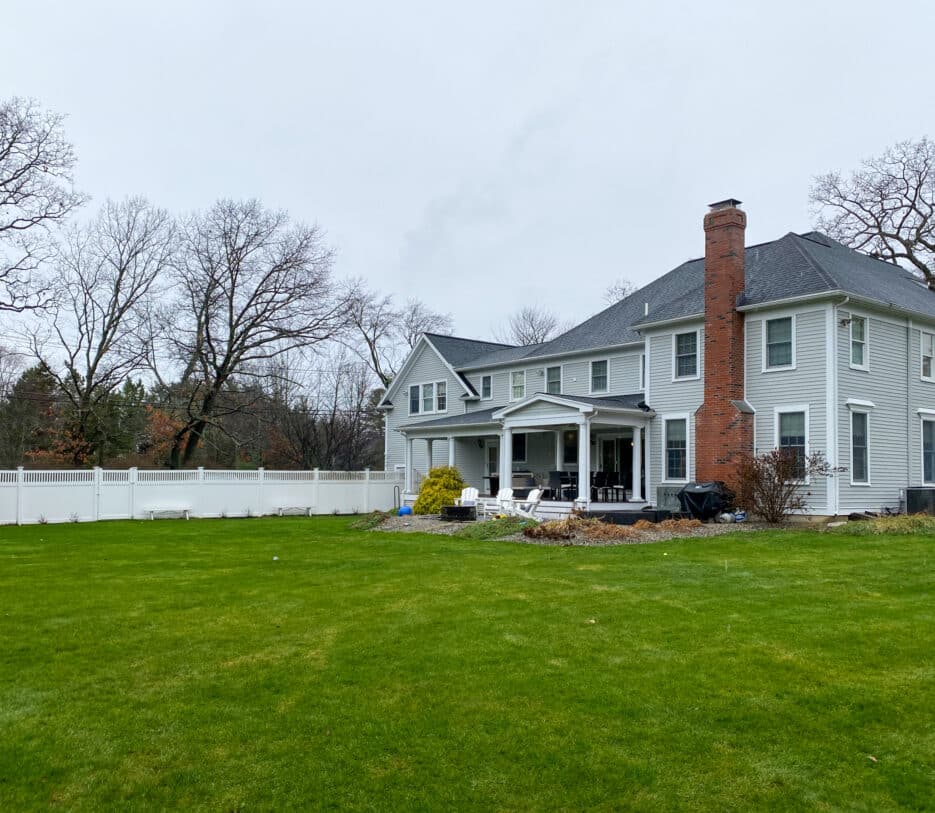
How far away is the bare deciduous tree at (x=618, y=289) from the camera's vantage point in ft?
177

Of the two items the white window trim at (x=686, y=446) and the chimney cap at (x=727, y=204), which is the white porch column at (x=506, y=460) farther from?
the chimney cap at (x=727, y=204)

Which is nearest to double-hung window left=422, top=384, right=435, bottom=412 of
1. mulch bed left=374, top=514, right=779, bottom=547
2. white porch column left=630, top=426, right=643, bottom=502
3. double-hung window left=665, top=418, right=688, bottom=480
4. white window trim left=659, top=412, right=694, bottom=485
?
mulch bed left=374, top=514, right=779, bottom=547

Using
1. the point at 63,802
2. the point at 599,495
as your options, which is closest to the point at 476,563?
the point at 63,802

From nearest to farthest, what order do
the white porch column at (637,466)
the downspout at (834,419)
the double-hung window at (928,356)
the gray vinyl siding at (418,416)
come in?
the downspout at (834,419)
the double-hung window at (928,356)
the white porch column at (637,466)
the gray vinyl siding at (418,416)

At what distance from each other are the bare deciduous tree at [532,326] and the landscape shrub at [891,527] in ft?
128

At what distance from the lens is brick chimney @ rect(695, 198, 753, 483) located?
19.5 m

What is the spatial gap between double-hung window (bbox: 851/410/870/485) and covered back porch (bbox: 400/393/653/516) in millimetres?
5052

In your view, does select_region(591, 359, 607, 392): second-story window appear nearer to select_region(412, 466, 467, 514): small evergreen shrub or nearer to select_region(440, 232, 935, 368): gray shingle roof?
select_region(440, 232, 935, 368): gray shingle roof

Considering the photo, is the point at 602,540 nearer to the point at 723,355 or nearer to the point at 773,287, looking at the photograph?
the point at 723,355

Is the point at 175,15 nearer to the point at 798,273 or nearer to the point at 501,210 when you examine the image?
the point at 798,273

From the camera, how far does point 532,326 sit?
56.5m

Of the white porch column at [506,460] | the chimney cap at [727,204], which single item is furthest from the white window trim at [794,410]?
the white porch column at [506,460]

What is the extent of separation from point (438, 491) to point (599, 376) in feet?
20.2

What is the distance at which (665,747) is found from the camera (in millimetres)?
4504
